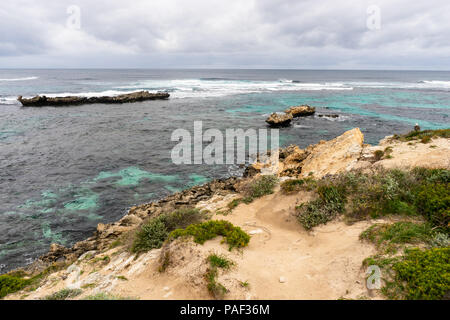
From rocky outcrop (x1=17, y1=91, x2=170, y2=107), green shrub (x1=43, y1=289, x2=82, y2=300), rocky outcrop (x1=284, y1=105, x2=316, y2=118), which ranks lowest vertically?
green shrub (x1=43, y1=289, x2=82, y2=300)

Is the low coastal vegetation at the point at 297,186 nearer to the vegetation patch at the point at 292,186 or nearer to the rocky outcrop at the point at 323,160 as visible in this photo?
the vegetation patch at the point at 292,186

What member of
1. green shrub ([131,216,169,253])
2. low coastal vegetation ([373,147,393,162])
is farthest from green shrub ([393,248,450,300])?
low coastal vegetation ([373,147,393,162])

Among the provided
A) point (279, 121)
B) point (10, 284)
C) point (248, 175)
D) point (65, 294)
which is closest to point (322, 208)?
point (65, 294)

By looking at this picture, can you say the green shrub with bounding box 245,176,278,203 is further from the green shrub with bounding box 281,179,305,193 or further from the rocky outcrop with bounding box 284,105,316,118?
the rocky outcrop with bounding box 284,105,316,118

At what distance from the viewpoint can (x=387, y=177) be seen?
8047mm

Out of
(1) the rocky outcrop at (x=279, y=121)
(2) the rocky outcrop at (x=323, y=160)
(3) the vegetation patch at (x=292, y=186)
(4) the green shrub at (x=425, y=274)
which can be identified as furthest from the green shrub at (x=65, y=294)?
(1) the rocky outcrop at (x=279, y=121)

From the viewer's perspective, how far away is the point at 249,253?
6500 mm

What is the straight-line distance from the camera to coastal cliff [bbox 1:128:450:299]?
5297 millimetres

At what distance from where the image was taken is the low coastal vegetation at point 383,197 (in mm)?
6766

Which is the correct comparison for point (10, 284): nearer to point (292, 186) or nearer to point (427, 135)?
point (292, 186)

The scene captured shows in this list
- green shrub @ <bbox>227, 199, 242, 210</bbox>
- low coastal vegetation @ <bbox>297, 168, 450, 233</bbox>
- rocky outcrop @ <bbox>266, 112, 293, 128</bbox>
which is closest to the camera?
low coastal vegetation @ <bbox>297, 168, 450, 233</bbox>

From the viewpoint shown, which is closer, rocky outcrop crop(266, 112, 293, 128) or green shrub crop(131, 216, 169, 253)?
green shrub crop(131, 216, 169, 253)
